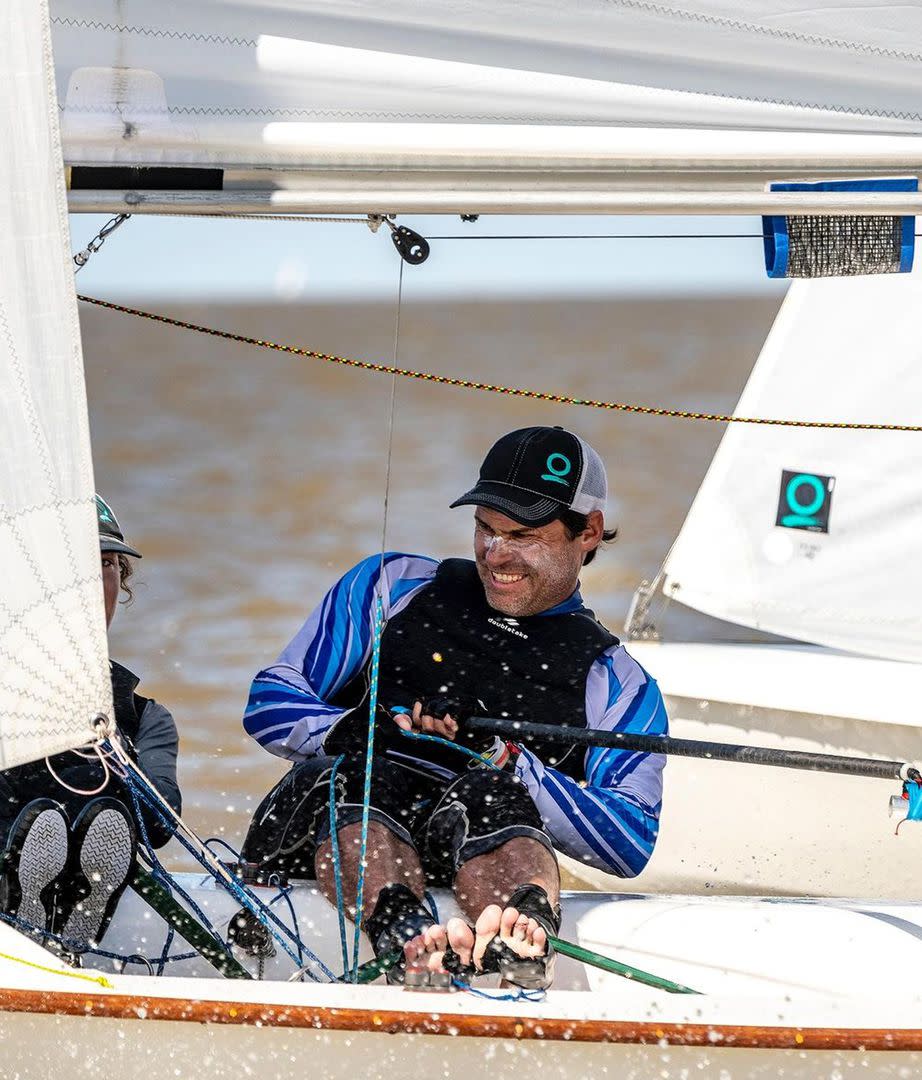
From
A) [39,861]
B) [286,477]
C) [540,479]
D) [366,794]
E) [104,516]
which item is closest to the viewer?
[39,861]

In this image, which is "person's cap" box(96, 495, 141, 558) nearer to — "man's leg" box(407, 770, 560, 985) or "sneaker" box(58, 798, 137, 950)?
"sneaker" box(58, 798, 137, 950)

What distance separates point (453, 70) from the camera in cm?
202

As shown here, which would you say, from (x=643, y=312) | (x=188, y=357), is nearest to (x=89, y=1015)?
(x=188, y=357)

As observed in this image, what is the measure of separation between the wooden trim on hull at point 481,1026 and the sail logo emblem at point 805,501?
78.5 inches

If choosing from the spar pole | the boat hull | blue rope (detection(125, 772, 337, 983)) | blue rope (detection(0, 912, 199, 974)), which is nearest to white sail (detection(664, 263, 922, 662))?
the boat hull

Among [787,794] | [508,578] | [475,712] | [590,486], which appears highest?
[590,486]

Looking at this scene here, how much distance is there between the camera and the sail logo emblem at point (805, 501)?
3.70 m

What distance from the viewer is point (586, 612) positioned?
2.48m

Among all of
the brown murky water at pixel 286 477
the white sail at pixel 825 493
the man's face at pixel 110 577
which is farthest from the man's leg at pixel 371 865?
the white sail at pixel 825 493

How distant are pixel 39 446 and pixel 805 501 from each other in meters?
2.20

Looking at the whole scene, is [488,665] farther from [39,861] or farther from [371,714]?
[39,861]

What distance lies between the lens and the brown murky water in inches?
208

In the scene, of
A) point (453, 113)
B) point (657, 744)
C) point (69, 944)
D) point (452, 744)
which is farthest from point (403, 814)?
point (453, 113)

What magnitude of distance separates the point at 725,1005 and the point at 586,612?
75cm
